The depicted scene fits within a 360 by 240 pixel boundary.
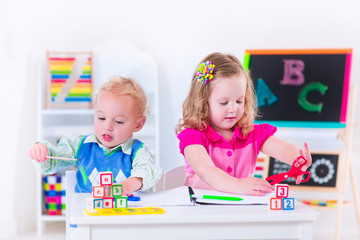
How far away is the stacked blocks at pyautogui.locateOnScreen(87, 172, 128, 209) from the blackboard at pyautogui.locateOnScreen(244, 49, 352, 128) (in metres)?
2.53

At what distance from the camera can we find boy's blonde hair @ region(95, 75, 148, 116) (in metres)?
1.56

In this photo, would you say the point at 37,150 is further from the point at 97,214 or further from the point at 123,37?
the point at 123,37

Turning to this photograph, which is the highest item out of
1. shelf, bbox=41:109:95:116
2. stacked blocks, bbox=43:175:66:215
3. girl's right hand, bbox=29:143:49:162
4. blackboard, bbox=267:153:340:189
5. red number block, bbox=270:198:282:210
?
girl's right hand, bbox=29:143:49:162

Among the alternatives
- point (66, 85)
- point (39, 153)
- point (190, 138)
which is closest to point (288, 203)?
point (190, 138)

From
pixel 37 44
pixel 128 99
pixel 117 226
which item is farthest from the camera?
pixel 37 44

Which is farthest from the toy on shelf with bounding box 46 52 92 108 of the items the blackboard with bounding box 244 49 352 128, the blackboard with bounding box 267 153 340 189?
the blackboard with bounding box 267 153 340 189

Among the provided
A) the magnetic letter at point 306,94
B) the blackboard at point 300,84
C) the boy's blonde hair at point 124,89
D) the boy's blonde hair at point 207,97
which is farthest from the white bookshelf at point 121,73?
the boy's blonde hair at point 124,89

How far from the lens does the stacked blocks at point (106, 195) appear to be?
1136mm

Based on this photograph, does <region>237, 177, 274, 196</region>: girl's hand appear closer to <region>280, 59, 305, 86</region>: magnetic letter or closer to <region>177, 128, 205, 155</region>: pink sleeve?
<region>177, 128, 205, 155</region>: pink sleeve

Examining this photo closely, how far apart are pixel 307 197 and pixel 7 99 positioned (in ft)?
7.46

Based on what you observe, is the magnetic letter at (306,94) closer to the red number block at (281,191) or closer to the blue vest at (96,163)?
the blue vest at (96,163)

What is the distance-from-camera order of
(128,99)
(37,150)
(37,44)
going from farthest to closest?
(37,44) < (128,99) < (37,150)

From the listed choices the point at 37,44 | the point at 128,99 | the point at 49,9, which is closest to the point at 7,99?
the point at 37,44

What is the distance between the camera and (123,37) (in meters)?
3.90
